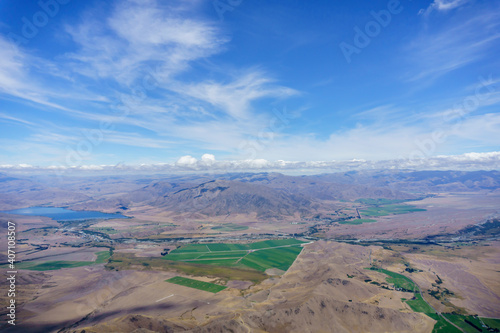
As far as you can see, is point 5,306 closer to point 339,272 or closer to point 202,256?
point 202,256

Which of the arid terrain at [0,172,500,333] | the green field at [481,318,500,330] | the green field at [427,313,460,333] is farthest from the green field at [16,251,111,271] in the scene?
the green field at [481,318,500,330]

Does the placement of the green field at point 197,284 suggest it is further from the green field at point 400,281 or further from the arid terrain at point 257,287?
the green field at point 400,281

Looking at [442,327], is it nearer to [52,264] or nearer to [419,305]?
[419,305]

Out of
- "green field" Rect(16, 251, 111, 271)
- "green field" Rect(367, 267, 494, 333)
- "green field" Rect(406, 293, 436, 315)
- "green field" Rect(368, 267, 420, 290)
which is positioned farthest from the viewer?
"green field" Rect(16, 251, 111, 271)

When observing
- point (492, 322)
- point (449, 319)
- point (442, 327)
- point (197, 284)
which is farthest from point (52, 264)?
point (492, 322)

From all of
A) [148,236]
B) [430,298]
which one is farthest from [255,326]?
[148,236]

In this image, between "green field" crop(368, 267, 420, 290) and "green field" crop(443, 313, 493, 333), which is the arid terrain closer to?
"green field" crop(368, 267, 420, 290)
